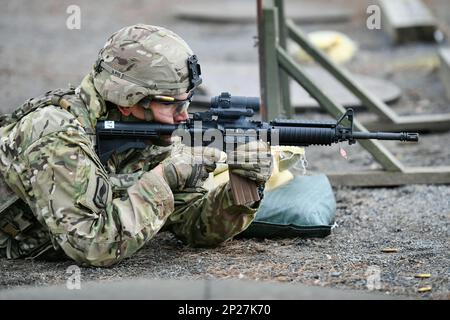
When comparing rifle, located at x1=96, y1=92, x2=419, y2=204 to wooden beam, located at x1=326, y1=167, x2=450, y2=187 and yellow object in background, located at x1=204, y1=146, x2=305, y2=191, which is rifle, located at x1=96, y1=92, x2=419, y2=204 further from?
wooden beam, located at x1=326, y1=167, x2=450, y2=187

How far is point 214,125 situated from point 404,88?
6.54 meters

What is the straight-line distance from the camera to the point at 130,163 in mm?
4832

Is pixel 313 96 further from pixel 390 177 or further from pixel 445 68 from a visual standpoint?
pixel 445 68

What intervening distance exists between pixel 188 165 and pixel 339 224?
1.52 meters

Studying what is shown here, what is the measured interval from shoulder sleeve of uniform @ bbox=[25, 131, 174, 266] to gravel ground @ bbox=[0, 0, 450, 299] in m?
0.17

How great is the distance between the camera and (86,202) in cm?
431

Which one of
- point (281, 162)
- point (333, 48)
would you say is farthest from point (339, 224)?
point (333, 48)

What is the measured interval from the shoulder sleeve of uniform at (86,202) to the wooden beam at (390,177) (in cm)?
268

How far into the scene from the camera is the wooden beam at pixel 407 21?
12930 mm

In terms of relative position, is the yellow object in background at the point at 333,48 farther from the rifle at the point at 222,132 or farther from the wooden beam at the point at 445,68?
the rifle at the point at 222,132

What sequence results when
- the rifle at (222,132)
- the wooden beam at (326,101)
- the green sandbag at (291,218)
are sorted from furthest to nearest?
the wooden beam at (326,101) → the green sandbag at (291,218) → the rifle at (222,132)

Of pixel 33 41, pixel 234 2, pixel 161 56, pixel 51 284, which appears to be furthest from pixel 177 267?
pixel 234 2

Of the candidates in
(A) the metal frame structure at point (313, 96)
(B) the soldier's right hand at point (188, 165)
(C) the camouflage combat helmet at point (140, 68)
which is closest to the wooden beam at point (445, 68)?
(A) the metal frame structure at point (313, 96)
